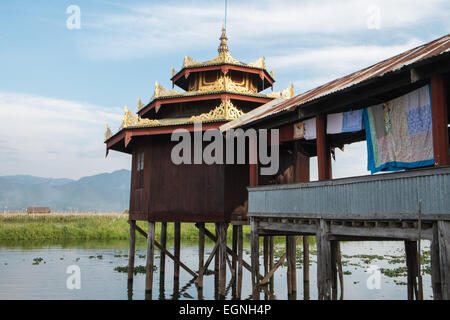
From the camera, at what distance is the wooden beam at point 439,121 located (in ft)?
27.1

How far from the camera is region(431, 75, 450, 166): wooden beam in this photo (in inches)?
325

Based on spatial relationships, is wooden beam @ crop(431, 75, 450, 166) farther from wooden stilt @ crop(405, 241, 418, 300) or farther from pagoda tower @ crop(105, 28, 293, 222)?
pagoda tower @ crop(105, 28, 293, 222)

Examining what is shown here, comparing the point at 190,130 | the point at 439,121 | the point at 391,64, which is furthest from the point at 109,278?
the point at 439,121

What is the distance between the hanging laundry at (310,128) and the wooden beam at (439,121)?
4482 millimetres

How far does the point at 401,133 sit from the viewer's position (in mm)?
10094

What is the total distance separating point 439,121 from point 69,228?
142 feet

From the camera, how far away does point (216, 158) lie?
17484mm

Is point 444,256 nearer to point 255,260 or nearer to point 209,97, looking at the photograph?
point 255,260

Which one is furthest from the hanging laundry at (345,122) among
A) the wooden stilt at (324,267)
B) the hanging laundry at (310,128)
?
the wooden stilt at (324,267)

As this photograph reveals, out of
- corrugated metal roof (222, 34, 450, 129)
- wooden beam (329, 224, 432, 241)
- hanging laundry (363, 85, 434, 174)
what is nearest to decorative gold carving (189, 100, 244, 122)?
corrugated metal roof (222, 34, 450, 129)

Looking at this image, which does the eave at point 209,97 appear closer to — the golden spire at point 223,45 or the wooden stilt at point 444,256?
the golden spire at point 223,45

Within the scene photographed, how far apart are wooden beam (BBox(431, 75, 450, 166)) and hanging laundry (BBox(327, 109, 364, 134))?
298cm
